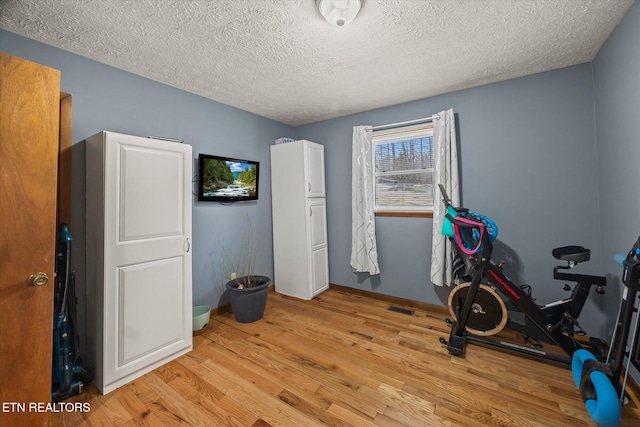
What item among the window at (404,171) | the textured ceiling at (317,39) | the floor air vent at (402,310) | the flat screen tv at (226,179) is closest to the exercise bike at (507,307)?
the floor air vent at (402,310)

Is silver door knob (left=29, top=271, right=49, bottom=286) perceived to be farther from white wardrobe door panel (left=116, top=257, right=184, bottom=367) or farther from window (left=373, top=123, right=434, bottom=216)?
window (left=373, top=123, right=434, bottom=216)

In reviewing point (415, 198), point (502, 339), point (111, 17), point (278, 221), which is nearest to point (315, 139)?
point (278, 221)

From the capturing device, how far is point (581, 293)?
1.91 m

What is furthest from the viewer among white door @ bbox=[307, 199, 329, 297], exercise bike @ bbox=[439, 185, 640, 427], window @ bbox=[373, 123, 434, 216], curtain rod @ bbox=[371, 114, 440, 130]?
white door @ bbox=[307, 199, 329, 297]

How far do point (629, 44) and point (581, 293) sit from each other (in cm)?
171

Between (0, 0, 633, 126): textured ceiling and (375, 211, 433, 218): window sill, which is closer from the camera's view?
(0, 0, 633, 126): textured ceiling

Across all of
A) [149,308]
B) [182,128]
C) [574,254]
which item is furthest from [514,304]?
[182,128]

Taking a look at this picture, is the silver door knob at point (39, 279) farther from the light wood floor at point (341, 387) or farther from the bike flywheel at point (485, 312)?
the bike flywheel at point (485, 312)

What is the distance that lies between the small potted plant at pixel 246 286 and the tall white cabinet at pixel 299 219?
0.42 metres

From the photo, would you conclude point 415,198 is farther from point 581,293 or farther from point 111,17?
point 111,17

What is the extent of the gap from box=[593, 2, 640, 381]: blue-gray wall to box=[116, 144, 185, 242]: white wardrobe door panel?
3.23 meters

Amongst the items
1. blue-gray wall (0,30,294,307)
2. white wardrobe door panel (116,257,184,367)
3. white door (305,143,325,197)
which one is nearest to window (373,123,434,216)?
white door (305,143,325,197)

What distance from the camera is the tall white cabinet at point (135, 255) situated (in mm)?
1752

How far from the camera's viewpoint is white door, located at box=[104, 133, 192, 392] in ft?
5.80
